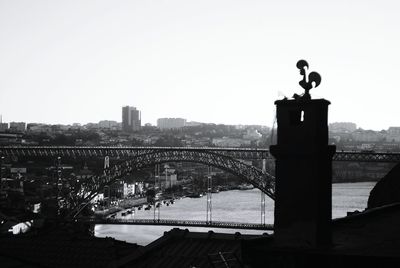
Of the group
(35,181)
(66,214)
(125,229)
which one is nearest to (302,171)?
(66,214)

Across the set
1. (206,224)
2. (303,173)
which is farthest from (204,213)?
(303,173)

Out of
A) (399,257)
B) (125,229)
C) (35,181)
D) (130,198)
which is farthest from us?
(130,198)

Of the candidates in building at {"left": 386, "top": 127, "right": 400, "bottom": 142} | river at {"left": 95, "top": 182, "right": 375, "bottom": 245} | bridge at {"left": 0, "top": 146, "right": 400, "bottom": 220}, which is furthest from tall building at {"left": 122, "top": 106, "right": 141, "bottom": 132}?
bridge at {"left": 0, "top": 146, "right": 400, "bottom": 220}

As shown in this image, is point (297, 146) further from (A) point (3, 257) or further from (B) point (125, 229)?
(B) point (125, 229)

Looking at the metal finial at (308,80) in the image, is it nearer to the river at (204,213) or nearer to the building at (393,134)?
the river at (204,213)

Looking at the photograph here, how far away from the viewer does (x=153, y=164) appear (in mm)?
52000

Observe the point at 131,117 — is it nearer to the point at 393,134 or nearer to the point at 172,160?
the point at 393,134

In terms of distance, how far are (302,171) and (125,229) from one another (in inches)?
1823

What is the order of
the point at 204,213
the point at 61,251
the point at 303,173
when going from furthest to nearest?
the point at 204,213
the point at 61,251
the point at 303,173

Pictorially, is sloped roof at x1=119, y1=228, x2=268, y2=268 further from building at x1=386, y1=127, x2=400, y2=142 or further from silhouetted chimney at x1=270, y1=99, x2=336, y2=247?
building at x1=386, y1=127, x2=400, y2=142

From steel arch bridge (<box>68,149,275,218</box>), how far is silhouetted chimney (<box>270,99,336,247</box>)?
40.8 metres

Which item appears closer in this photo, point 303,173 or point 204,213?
point 303,173

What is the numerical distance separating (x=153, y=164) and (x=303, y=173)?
47.2m

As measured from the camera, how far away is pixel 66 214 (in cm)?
4581
